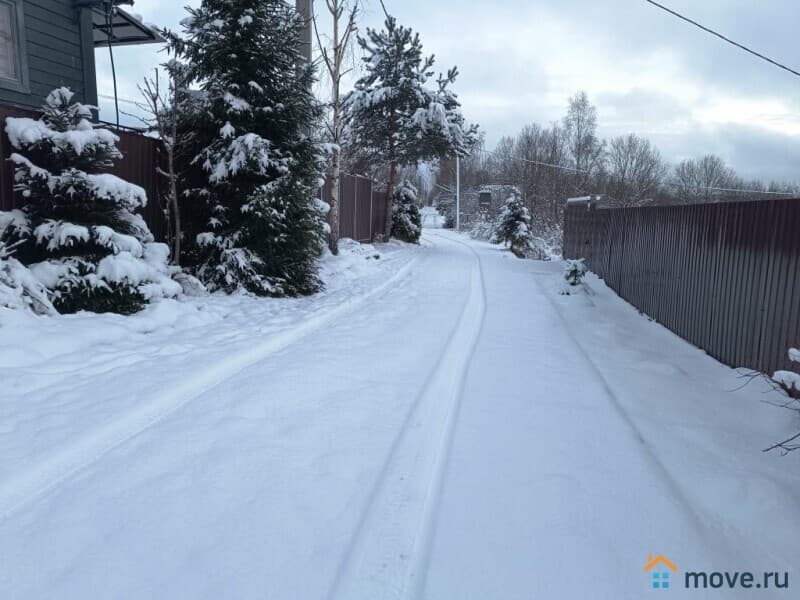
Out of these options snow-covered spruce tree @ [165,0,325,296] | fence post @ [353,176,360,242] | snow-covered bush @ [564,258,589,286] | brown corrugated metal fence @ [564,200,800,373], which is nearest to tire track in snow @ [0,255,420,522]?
snow-covered spruce tree @ [165,0,325,296]

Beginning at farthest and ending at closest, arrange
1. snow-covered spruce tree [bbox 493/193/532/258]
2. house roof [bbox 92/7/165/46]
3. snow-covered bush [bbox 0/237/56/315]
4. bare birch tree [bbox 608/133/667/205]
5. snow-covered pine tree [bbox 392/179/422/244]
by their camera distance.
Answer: bare birch tree [bbox 608/133/667/205] < snow-covered spruce tree [bbox 493/193/532/258] < snow-covered pine tree [bbox 392/179/422/244] < house roof [bbox 92/7/165/46] < snow-covered bush [bbox 0/237/56/315]

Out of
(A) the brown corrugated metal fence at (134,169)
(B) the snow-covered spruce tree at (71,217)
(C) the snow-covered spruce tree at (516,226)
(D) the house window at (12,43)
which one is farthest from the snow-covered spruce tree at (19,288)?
(C) the snow-covered spruce tree at (516,226)

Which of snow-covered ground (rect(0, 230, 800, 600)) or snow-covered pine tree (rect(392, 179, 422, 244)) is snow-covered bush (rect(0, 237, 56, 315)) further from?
snow-covered pine tree (rect(392, 179, 422, 244))

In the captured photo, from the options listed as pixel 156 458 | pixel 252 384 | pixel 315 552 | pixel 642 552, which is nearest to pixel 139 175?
pixel 252 384

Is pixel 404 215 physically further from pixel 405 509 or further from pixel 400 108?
pixel 405 509

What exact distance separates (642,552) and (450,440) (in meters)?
1.28

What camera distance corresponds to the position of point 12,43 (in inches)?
336

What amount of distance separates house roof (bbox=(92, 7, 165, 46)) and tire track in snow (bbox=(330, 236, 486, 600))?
35.4 feet

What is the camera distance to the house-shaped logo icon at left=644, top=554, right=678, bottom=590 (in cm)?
217

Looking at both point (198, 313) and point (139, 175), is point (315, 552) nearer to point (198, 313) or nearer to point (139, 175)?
point (198, 313)

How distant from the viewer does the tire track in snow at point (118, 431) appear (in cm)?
262

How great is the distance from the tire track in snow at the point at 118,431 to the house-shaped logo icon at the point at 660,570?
9.48 feet

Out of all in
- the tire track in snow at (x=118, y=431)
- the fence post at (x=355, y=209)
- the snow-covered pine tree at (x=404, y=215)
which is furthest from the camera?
the snow-covered pine tree at (x=404, y=215)

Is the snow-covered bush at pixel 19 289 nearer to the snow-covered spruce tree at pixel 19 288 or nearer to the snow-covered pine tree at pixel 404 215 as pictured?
the snow-covered spruce tree at pixel 19 288
